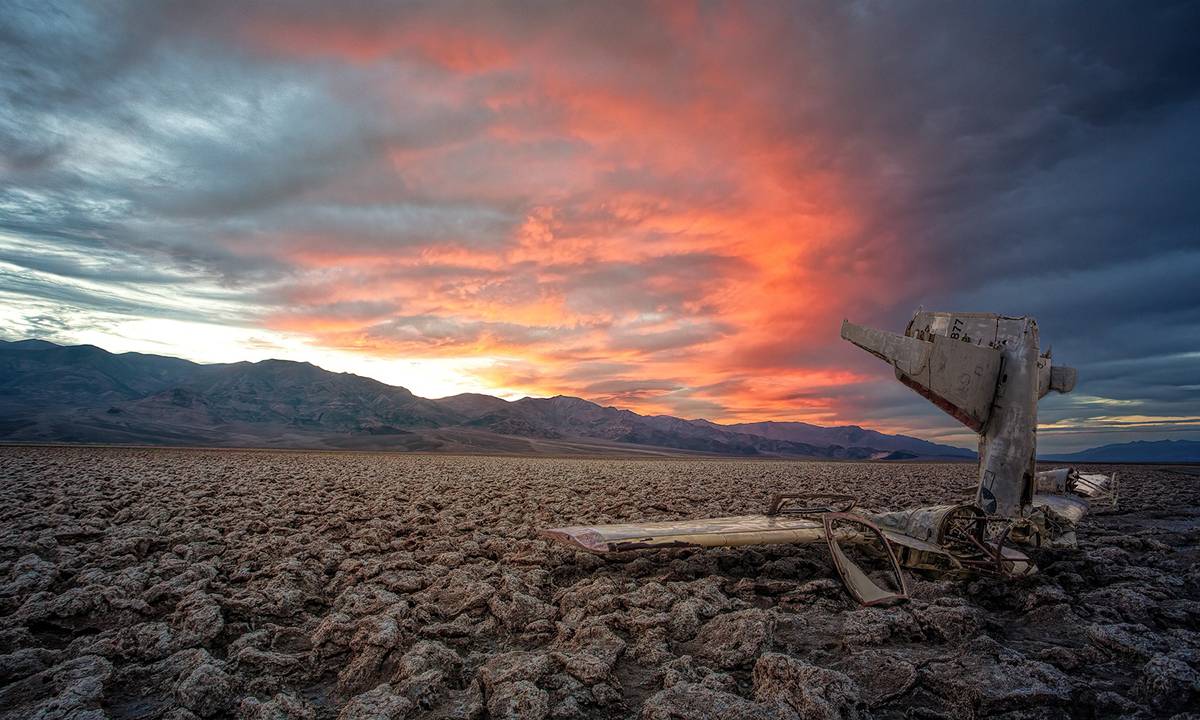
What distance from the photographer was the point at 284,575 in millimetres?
4629

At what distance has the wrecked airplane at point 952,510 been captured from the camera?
426 cm

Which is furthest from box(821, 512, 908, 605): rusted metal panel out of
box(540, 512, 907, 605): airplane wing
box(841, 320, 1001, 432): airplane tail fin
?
box(841, 320, 1001, 432): airplane tail fin

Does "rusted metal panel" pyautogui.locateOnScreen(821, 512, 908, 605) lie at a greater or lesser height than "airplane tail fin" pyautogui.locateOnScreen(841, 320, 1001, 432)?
lesser

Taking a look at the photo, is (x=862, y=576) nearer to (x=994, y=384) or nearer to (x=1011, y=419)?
(x=1011, y=419)

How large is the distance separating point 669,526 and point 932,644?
2.25m

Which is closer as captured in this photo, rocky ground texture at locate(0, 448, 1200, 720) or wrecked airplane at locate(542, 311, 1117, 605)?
rocky ground texture at locate(0, 448, 1200, 720)

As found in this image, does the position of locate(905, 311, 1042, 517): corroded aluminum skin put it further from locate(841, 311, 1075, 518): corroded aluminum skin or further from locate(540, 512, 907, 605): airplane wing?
locate(540, 512, 907, 605): airplane wing

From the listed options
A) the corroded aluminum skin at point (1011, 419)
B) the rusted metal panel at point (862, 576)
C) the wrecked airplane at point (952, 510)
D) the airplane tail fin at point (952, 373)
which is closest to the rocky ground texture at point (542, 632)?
the rusted metal panel at point (862, 576)

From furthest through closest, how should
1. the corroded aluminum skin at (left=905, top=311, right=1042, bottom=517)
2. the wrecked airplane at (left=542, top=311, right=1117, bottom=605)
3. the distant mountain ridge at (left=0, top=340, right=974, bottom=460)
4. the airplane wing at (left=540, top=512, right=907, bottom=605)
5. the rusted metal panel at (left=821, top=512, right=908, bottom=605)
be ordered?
the distant mountain ridge at (left=0, top=340, right=974, bottom=460) → the corroded aluminum skin at (left=905, top=311, right=1042, bottom=517) → the wrecked airplane at (left=542, top=311, right=1117, bottom=605) → the airplane wing at (left=540, top=512, right=907, bottom=605) → the rusted metal panel at (left=821, top=512, right=908, bottom=605)

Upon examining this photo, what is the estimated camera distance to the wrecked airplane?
4262 mm

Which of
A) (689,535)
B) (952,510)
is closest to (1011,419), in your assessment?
(952,510)

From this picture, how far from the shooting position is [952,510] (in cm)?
430

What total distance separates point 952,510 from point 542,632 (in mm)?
3421

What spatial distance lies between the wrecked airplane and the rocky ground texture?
263mm
